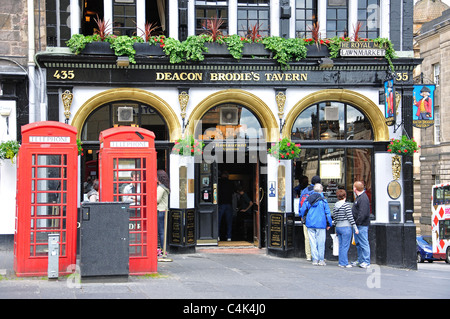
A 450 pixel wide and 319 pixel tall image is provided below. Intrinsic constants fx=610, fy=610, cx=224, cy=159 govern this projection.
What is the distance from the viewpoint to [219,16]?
16.3m

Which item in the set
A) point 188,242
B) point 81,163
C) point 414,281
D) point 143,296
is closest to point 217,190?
point 188,242

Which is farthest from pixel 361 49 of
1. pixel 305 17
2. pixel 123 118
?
pixel 123 118

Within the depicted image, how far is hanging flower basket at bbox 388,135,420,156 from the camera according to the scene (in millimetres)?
15701

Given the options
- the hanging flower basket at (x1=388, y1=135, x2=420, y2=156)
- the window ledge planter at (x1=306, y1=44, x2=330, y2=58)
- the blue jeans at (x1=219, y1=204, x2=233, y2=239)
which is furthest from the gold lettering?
the hanging flower basket at (x1=388, y1=135, x2=420, y2=156)

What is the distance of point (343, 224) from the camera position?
46.5 feet

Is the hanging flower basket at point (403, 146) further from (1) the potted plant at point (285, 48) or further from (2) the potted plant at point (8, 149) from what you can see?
(2) the potted plant at point (8, 149)

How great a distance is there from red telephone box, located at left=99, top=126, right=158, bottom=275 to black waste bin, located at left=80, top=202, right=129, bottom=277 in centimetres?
76

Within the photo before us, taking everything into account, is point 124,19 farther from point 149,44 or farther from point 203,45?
point 203,45

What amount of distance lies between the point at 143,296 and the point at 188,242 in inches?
247

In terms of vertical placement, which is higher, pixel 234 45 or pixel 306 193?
pixel 234 45

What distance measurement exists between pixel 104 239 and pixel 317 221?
5.70m

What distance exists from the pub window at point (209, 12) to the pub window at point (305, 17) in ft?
6.43

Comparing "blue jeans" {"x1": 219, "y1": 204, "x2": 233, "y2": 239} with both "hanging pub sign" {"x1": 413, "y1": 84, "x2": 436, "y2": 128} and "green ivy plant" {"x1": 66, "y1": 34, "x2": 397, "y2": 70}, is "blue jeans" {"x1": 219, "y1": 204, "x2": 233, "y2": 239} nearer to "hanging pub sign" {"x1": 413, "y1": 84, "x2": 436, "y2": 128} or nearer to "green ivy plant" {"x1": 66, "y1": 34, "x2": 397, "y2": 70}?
"green ivy plant" {"x1": 66, "y1": 34, "x2": 397, "y2": 70}

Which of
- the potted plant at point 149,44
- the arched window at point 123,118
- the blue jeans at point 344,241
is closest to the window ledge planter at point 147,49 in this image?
the potted plant at point 149,44
